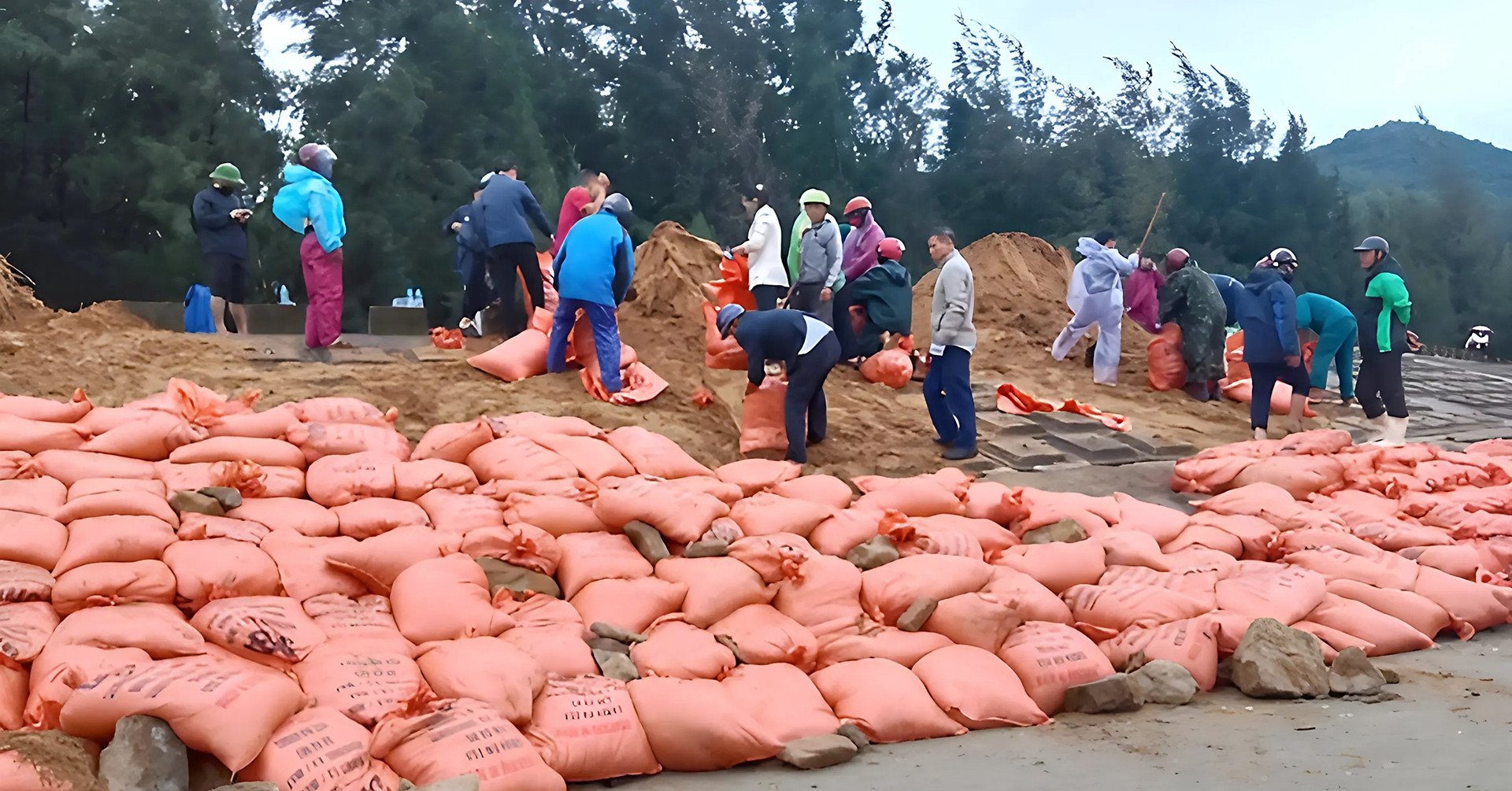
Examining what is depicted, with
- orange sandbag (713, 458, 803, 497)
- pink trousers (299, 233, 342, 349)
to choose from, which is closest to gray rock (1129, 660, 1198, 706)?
orange sandbag (713, 458, 803, 497)

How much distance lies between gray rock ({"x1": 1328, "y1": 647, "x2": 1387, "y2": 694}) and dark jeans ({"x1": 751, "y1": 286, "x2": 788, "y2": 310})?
439 centimetres

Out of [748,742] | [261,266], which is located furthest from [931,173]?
[748,742]

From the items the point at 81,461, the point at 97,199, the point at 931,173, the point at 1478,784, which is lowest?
the point at 1478,784

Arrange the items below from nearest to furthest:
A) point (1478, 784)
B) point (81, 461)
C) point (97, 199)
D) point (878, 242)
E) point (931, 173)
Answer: point (1478, 784) → point (81, 461) → point (878, 242) → point (97, 199) → point (931, 173)

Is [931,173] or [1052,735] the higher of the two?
[931,173]

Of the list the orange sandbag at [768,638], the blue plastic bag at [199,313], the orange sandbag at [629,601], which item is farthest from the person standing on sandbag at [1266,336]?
the blue plastic bag at [199,313]

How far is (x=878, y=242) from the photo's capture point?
802cm

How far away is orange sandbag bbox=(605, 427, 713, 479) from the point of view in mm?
4273

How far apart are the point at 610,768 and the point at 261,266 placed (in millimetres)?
11955

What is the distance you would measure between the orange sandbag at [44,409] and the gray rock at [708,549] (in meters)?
2.35

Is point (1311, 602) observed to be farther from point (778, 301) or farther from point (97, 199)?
point (97, 199)

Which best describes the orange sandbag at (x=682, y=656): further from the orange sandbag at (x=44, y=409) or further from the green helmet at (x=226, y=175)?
the green helmet at (x=226, y=175)

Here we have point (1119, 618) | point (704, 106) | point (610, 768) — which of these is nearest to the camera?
point (610, 768)

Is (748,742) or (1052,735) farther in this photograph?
(1052,735)
